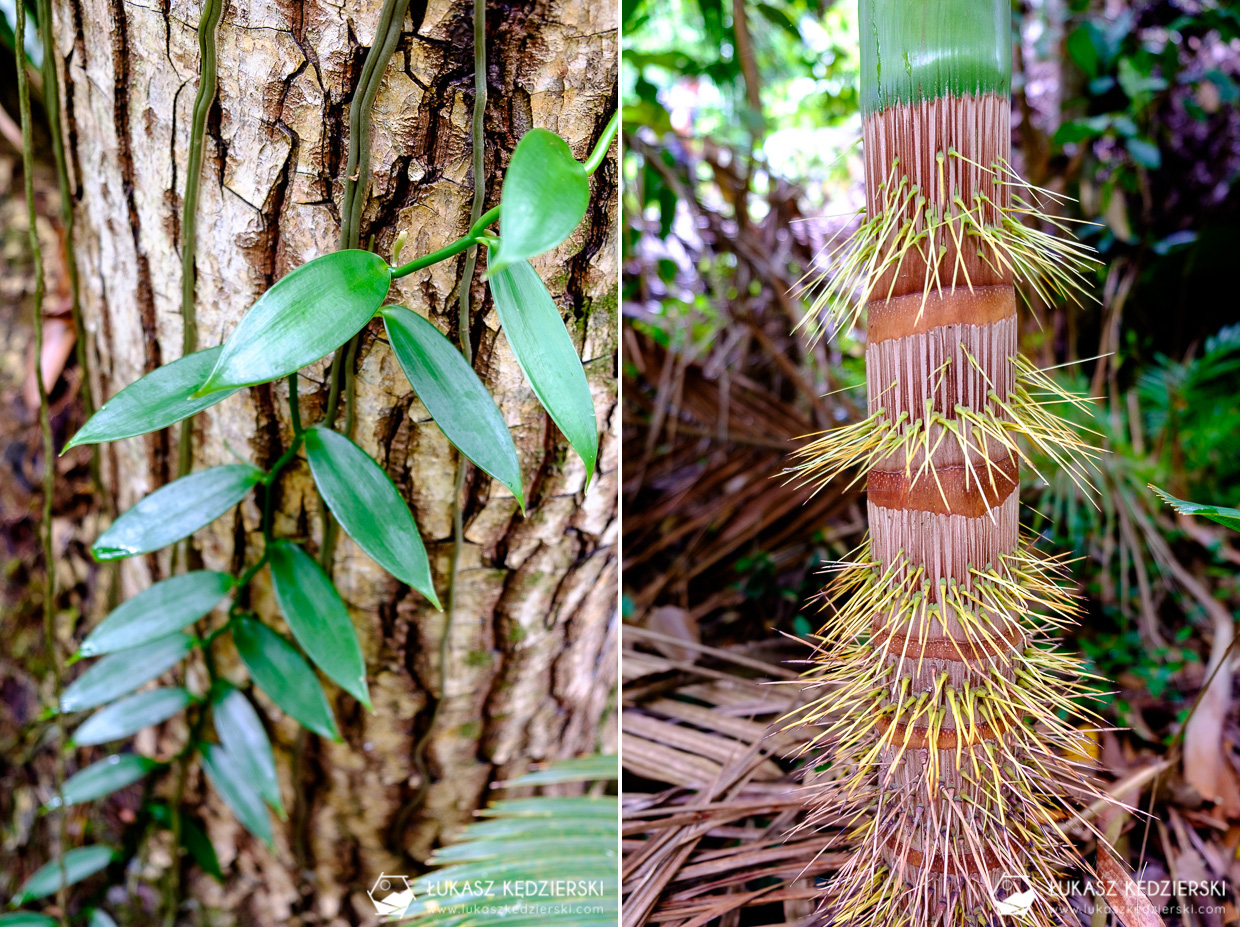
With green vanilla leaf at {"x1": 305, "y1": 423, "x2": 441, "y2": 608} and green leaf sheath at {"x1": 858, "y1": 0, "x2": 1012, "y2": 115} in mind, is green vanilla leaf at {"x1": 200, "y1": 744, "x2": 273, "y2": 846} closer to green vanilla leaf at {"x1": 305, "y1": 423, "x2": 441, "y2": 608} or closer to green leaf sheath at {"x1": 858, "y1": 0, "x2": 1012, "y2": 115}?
green vanilla leaf at {"x1": 305, "y1": 423, "x2": 441, "y2": 608}

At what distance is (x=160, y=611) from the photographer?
63 centimetres

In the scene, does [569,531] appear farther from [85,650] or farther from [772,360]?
[772,360]

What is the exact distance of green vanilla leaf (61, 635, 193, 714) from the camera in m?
0.66

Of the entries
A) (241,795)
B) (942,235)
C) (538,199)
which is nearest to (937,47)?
(942,235)

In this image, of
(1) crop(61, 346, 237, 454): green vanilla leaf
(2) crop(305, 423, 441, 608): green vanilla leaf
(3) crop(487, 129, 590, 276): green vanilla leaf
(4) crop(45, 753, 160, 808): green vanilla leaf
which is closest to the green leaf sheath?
(3) crop(487, 129, 590, 276): green vanilla leaf

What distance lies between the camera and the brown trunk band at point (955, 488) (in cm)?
44

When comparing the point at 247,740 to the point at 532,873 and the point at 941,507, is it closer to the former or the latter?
the point at 532,873

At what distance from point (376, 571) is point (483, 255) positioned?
0.26 m

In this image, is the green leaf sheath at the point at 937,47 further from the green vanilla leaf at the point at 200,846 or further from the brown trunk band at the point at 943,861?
the green vanilla leaf at the point at 200,846

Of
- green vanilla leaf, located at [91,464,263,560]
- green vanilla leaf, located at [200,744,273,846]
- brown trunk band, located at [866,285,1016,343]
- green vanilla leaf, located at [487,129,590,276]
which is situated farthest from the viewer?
green vanilla leaf, located at [200,744,273,846]

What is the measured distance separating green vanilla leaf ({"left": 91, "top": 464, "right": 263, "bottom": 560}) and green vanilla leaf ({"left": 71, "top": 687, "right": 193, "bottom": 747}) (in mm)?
202

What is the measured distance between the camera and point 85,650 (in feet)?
1.97

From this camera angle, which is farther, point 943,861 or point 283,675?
point 283,675

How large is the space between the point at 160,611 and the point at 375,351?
0.28m
